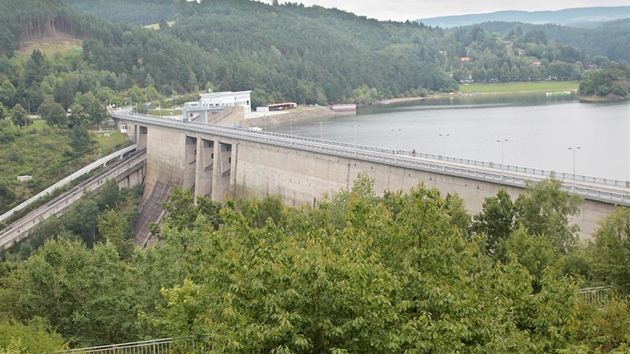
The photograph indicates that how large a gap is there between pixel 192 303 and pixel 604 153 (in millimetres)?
46724

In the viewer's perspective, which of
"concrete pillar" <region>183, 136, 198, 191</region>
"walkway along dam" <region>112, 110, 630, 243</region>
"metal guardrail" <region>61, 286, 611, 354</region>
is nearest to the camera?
"metal guardrail" <region>61, 286, 611, 354</region>

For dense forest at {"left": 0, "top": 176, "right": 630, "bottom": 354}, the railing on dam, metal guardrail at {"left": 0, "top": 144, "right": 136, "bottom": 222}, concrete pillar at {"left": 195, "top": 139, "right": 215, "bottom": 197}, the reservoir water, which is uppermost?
dense forest at {"left": 0, "top": 176, "right": 630, "bottom": 354}

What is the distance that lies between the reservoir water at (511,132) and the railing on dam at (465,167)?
6161 mm

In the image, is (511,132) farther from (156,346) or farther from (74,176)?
(156,346)

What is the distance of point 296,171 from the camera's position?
4606 cm

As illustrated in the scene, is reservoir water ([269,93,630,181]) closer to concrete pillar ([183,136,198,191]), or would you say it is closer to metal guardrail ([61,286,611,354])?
concrete pillar ([183,136,198,191])

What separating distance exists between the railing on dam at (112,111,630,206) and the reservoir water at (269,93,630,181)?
20.2 ft

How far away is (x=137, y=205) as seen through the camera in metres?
62.0

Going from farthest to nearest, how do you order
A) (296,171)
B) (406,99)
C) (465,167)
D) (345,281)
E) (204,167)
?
(406,99), (204,167), (296,171), (465,167), (345,281)

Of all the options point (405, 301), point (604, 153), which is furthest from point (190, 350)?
point (604, 153)

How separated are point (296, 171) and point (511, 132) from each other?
30546mm

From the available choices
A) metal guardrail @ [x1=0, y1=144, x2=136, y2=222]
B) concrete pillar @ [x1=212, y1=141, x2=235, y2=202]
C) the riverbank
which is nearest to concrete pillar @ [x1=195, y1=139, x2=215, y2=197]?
concrete pillar @ [x1=212, y1=141, x2=235, y2=202]

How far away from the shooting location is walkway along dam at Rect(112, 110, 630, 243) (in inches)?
1268

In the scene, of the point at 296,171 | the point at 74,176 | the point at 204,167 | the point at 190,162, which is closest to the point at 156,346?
the point at 296,171
